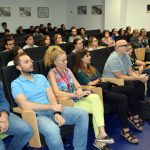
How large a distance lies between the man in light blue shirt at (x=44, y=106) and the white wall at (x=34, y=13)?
8.25 m

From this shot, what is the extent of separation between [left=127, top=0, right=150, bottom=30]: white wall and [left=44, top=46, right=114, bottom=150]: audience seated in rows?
7.92 meters

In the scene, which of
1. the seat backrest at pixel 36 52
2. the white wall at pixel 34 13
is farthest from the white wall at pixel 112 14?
the seat backrest at pixel 36 52

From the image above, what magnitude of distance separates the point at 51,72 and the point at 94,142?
0.88m

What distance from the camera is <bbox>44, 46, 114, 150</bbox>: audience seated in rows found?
274 centimetres

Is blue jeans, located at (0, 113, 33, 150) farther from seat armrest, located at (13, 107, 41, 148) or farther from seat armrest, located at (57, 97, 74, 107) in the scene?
seat armrest, located at (57, 97, 74, 107)

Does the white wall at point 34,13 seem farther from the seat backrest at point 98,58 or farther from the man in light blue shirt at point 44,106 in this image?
the man in light blue shirt at point 44,106

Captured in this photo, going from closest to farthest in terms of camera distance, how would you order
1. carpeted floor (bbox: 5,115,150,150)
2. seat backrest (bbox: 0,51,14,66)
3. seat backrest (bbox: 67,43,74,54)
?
1. carpeted floor (bbox: 5,115,150,150)
2. seat backrest (bbox: 0,51,14,66)
3. seat backrest (bbox: 67,43,74,54)

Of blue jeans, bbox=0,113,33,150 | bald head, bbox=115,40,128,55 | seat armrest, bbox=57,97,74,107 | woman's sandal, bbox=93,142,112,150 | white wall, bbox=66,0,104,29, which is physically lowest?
woman's sandal, bbox=93,142,112,150

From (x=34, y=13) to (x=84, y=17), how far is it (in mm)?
2158

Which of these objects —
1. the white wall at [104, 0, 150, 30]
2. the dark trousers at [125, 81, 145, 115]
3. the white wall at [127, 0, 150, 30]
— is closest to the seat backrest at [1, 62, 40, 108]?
the dark trousers at [125, 81, 145, 115]

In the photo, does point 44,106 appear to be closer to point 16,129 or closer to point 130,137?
point 16,129

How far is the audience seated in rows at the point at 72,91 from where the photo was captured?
2740 millimetres

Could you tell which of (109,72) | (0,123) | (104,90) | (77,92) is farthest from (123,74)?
(0,123)

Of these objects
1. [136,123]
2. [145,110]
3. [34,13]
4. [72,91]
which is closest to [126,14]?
[34,13]
